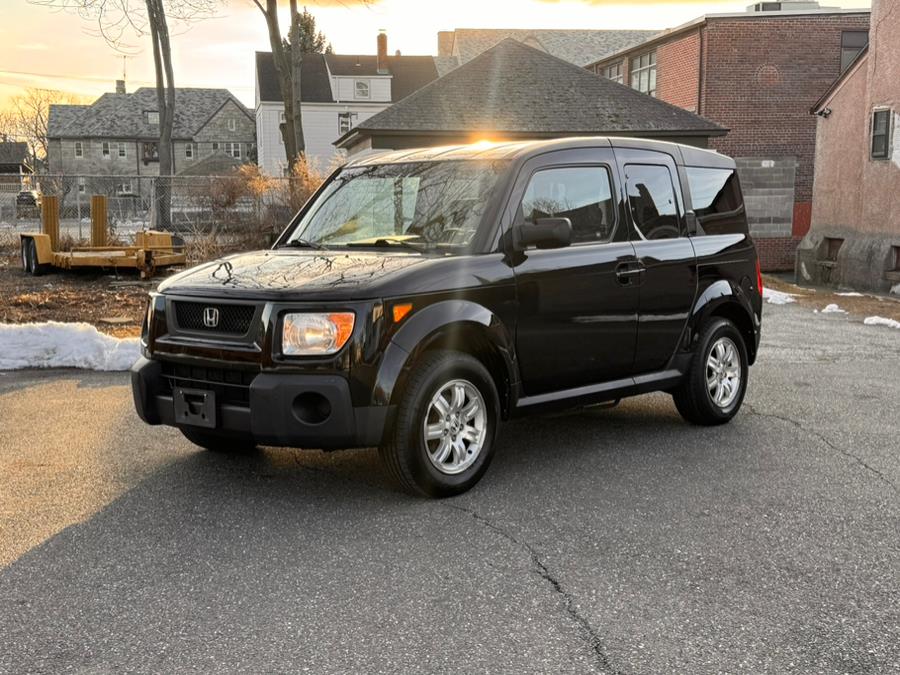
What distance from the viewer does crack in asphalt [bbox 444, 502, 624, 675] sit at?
11.5 feet

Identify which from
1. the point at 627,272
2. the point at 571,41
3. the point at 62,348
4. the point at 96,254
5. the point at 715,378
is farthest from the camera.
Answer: the point at 571,41

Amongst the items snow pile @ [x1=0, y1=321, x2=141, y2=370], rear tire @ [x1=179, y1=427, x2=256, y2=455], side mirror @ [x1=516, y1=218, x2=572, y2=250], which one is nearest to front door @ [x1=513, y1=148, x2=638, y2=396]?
side mirror @ [x1=516, y1=218, x2=572, y2=250]

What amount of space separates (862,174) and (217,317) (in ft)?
73.1

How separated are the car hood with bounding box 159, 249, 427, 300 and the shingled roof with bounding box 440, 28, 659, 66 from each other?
170 feet

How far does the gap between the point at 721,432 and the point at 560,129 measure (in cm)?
2008

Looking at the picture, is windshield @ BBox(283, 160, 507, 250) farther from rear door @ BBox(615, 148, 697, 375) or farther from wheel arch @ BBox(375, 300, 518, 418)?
rear door @ BBox(615, 148, 697, 375)

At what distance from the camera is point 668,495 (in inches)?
218

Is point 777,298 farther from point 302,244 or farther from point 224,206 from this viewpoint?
point 302,244

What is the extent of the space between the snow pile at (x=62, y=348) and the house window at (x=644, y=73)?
92.7 feet

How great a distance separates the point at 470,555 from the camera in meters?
4.56

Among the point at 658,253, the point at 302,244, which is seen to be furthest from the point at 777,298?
the point at 302,244

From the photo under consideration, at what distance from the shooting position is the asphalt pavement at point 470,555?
3.61 m

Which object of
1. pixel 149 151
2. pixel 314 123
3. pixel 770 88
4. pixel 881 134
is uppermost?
pixel 314 123

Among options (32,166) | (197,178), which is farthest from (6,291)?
(32,166)
